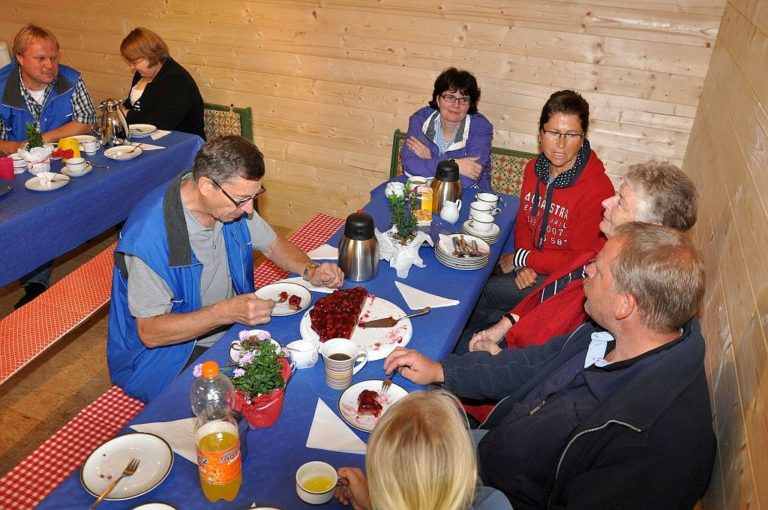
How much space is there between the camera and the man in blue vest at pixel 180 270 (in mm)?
2121

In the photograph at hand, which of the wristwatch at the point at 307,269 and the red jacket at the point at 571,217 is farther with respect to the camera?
the red jacket at the point at 571,217

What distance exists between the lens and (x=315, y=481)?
1.53 metres

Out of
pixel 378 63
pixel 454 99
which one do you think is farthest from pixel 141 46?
pixel 454 99

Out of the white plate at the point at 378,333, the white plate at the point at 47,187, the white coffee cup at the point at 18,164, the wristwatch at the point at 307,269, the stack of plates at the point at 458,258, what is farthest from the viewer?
the white coffee cup at the point at 18,164

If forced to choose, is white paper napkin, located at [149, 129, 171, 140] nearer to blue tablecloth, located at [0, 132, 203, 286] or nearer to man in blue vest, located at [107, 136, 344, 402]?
blue tablecloth, located at [0, 132, 203, 286]

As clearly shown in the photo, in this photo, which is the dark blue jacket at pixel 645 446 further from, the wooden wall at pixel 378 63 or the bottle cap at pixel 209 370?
the wooden wall at pixel 378 63

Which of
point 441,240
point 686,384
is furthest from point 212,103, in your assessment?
point 686,384

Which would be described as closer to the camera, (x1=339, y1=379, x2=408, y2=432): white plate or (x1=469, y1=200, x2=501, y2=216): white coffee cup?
(x1=339, y1=379, x2=408, y2=432): white plate

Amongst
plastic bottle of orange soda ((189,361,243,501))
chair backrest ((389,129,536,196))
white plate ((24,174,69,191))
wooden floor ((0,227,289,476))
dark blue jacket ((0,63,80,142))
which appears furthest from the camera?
chair backrest ((389,129,536,196))

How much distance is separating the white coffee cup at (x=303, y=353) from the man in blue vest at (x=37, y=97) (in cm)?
267

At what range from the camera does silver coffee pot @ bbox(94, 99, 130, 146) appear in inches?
154

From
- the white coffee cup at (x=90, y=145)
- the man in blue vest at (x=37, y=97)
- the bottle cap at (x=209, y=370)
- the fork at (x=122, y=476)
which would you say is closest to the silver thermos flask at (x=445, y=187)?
the bottle cap at (x=209, y=370)

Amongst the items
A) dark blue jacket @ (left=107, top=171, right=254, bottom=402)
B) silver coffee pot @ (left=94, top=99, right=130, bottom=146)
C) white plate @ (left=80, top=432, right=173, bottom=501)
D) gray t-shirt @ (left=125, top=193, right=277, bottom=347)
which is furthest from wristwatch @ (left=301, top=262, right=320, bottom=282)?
silver coffee pot @ (left=94, top=99, right=130, bottom=146)

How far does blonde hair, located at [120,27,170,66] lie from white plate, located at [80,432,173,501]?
375cm
